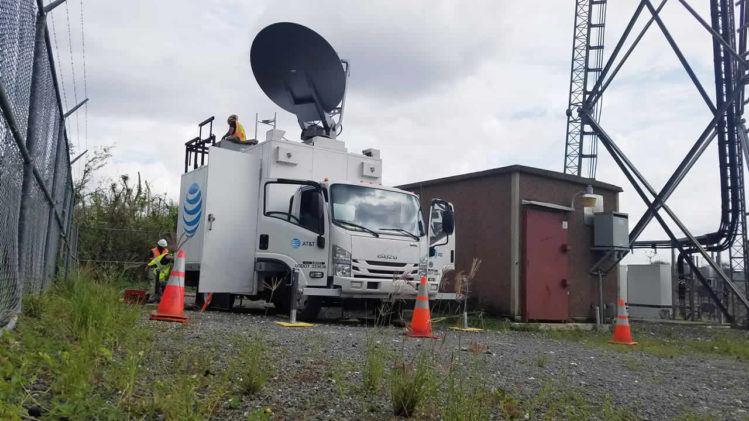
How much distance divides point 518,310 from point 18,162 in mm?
10342

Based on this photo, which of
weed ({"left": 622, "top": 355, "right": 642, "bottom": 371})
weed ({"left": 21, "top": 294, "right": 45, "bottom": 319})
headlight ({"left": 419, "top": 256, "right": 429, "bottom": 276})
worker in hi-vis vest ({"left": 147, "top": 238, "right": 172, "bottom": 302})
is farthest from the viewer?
worker in hi-vis vest ({"left": 147, "top": 238, "right": 172, "bottom": 302})

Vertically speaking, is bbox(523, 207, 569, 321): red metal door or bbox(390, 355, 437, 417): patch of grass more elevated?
bbox(523, 207, 569, 321): red metal door

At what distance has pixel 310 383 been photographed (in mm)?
4395

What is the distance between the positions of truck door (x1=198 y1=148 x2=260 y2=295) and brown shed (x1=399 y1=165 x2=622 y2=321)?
17.0 feet

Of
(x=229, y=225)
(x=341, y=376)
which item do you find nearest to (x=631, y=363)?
(x=341, y=376)

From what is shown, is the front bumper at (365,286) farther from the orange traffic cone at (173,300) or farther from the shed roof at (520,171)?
the shed roof at (520,171)

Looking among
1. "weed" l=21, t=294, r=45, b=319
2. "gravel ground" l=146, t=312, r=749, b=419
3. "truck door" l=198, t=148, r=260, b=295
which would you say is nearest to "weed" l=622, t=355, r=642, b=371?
"gravel ground" l=146, t=312, r=749, b=419

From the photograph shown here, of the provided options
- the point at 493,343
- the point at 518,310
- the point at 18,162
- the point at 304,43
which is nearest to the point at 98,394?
the point at 18,162

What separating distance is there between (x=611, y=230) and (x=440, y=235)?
5.15 metres

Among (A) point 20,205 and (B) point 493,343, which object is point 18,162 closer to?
(A) point 20,205

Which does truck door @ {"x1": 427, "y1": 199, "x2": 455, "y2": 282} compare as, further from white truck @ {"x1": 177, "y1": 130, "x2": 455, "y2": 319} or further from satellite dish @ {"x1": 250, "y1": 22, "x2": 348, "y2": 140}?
satellite dish @ {"x1": 250, "y1": 22, "x2": 348, "y2": 140}

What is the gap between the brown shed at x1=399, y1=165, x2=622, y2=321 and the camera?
13.3 metres

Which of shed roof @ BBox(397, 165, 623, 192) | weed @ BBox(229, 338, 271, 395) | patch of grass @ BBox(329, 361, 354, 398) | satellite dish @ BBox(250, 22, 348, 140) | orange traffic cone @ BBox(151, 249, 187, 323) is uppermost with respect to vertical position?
satellite dish @ BBox(250, 22, 348, 140)

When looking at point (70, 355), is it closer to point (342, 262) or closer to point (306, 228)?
point (342, 262)
